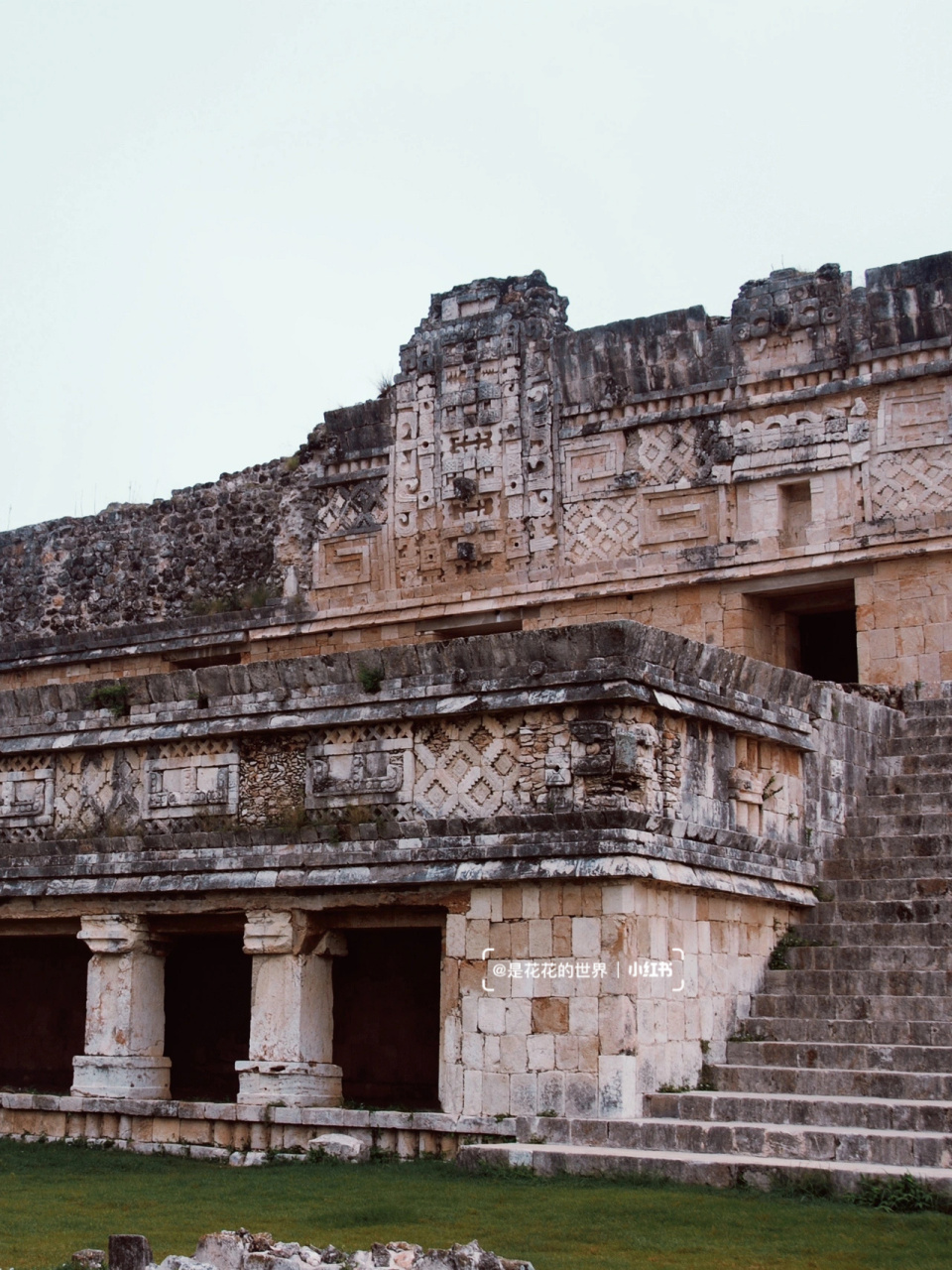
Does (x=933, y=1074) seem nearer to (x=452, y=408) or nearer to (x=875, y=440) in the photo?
(x=875, y=440)

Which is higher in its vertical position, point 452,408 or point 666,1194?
point 452,408

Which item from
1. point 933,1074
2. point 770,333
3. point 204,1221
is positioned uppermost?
point 770,333

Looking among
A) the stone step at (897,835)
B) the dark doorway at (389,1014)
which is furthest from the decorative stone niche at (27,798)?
the stone step at (897,835)

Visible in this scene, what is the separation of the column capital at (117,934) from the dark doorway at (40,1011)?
10.6ft

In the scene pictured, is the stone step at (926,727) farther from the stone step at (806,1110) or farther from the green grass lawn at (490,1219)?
the green grass lawn at (490,1219)

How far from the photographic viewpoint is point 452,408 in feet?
61.2

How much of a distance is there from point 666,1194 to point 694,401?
Result: 10198 mm

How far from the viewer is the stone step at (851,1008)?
10391mm

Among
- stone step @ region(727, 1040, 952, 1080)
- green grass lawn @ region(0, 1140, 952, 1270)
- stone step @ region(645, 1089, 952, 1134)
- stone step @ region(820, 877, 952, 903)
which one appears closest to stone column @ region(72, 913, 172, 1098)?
green grass lawn @ region(0, 1140, 952, 1270)

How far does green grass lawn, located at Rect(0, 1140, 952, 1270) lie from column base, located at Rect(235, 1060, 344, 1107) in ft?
3.94

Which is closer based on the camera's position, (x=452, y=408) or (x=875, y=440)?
(x=875, y=440)

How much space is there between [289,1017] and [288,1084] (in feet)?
1.39

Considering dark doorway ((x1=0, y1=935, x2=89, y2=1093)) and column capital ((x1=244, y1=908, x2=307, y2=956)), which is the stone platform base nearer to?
column capital ((x1=244, y1=908, x2=307, y2=956))

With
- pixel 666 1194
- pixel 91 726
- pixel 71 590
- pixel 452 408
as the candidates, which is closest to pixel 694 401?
pixel 452 408
